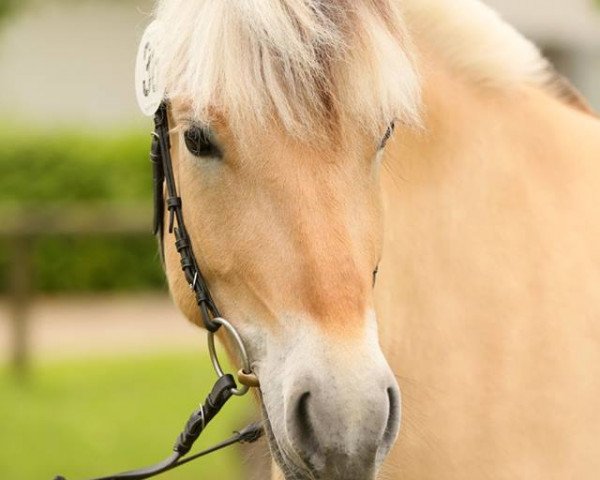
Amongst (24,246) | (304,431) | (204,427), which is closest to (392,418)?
(304,431)

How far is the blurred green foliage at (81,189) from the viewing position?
13.7 meters

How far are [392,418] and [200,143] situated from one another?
768 millimetres

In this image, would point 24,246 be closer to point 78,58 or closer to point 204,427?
point 204,427

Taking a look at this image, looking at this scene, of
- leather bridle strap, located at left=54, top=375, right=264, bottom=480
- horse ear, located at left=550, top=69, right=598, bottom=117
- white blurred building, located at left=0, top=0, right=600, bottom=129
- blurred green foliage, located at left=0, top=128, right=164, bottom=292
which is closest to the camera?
leather bridle strap, located at left=54, top=375, right=264, bottom=480

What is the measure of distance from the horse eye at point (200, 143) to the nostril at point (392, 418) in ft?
2.23

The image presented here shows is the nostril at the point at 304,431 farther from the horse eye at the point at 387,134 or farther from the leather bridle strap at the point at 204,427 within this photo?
the horse eye at the point at 387,134

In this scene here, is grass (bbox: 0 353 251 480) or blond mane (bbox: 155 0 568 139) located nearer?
blond mane (bbox: 155 0 568 139)

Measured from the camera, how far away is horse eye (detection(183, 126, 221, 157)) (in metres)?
2.66

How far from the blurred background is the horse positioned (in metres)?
0.64

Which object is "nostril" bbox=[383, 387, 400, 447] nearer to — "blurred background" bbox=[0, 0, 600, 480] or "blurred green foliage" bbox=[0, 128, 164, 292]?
"blurred background" bbox=[0, 0, 600, 480]

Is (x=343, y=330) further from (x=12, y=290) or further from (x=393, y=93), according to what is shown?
(x=12, y=290)

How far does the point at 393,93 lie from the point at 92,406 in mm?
7425

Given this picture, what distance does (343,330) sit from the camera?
2451mm

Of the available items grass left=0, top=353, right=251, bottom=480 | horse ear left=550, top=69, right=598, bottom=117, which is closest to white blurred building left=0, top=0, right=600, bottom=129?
grass left=0, top=353, right=251, bottom=480
